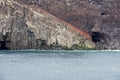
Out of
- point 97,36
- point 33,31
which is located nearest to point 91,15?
point 97,36

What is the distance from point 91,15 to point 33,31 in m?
16.7

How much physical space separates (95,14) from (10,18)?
20462mm

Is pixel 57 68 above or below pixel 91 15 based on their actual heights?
below

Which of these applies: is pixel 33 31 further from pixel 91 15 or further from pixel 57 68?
pixel 57 68

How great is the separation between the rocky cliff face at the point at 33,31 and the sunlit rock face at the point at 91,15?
5920 mm

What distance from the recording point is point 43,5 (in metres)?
124

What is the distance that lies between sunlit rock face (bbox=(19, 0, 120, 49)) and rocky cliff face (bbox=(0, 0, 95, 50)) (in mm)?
5920

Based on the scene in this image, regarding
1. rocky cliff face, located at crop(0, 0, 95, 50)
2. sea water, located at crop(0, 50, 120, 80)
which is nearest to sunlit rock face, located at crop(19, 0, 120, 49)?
rocky cliff face, located at crop(0, 0, 95, 50)

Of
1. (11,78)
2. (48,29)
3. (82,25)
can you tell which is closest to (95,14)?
(82,25)

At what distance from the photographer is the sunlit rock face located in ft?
402

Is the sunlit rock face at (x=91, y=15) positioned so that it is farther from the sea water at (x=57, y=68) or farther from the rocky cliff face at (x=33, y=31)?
the sea water at (x=57, y=68)

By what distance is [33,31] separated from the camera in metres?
114

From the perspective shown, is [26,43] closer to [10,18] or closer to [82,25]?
[10,18]

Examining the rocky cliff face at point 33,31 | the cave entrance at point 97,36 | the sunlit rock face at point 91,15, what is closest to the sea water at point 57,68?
the rocky cliff face at point 33,31
